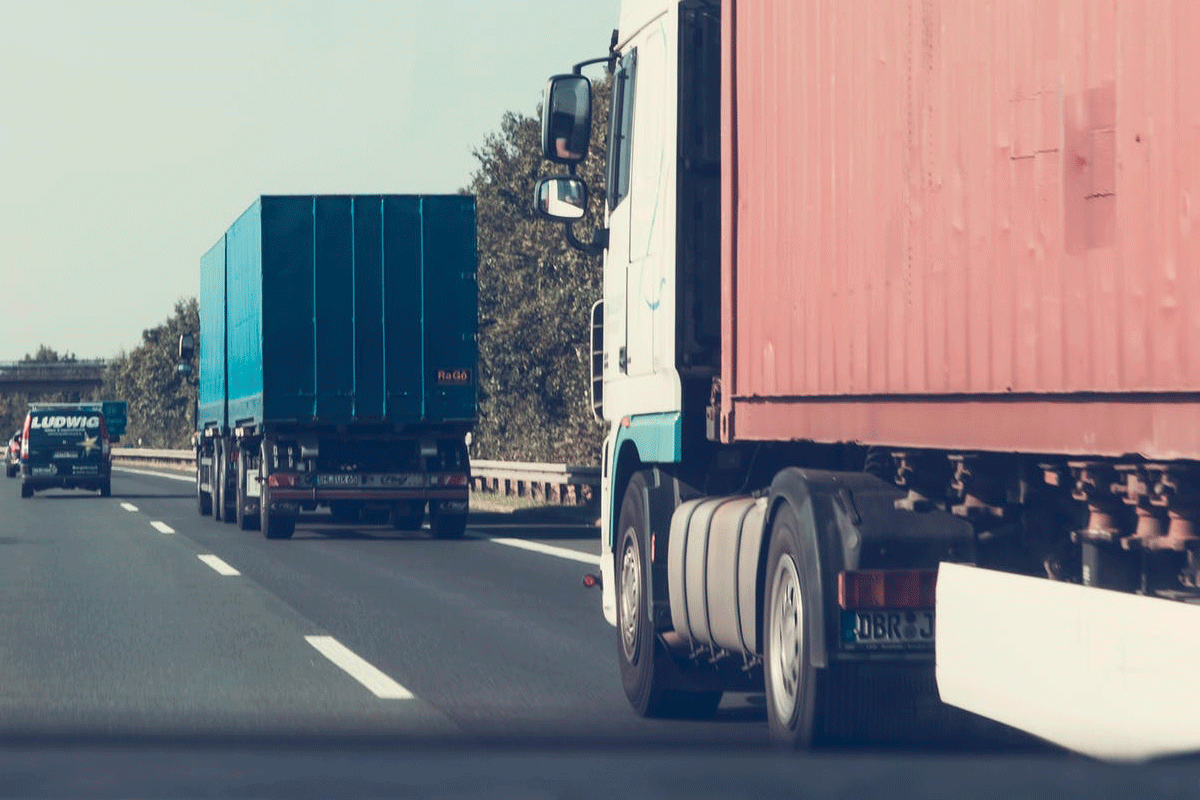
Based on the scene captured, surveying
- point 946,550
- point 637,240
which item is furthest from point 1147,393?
point 637,240

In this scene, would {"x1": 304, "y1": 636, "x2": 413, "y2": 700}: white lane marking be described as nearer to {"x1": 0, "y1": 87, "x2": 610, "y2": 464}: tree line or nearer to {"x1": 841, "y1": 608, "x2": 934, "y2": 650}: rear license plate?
{"x1": 841, "y1": 608, "x2": 934, "y2": 650}: rear license plate

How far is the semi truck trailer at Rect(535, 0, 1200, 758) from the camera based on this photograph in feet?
15.5

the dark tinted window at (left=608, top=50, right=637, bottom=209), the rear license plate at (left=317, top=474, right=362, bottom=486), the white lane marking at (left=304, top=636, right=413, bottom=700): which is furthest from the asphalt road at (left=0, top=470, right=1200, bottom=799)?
the dark tinted window at (left=608, top=50, right=637, bottom=209)

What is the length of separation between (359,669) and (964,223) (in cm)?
551

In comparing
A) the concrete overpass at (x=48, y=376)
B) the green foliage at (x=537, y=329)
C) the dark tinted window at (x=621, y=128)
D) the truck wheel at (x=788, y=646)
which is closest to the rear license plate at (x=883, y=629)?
the truck wheel at (x=788, y=646)

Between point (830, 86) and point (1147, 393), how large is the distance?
96.5 inches

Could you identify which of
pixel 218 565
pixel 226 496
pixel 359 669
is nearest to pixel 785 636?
pixel 359 669

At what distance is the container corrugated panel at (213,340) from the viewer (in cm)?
2678

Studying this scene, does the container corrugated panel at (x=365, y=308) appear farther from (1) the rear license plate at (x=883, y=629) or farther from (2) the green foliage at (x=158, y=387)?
(2) the green foliage at (x=158, y=387)

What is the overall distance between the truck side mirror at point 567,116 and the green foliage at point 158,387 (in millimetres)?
97169

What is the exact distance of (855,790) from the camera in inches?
113

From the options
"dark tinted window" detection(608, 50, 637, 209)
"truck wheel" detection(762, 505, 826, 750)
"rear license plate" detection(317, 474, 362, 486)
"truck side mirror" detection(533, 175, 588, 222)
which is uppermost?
"dark tinted window" detection(608, 50, 637, 209)

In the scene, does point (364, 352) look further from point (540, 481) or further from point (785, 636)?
point (785, 636)

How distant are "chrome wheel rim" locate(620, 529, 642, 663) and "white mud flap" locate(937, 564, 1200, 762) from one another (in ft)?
9.50
